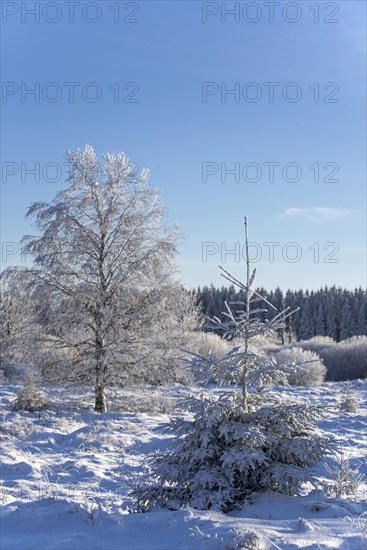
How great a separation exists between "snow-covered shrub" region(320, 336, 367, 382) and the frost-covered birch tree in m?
19.3

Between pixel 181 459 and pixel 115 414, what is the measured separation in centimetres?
903

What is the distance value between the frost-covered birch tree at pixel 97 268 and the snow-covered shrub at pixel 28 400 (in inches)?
47.4

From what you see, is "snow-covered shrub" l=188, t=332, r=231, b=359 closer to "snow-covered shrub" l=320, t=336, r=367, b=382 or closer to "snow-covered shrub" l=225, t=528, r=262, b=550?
"snow-covered shrub" l=225, t=528, r=262, b=550

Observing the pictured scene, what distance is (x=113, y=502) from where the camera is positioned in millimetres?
7117

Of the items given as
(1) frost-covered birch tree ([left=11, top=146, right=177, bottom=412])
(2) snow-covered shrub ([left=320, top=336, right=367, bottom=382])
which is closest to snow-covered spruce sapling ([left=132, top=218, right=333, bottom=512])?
(1) frost-covered birch tree ([left=11, top=146, right=177, bottom=412])

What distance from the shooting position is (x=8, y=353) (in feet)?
52.3

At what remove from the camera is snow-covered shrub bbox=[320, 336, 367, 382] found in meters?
31.6

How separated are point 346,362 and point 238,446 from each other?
2821cm

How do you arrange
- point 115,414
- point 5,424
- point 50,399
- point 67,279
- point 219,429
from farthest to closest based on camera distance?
point 50,399, point 67,279, point 115,414, point 5,424, point 219,429

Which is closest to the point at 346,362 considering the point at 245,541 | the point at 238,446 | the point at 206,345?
the point at 206,345

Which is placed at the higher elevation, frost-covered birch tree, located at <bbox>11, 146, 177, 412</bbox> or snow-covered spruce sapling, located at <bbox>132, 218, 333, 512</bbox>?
frost-covered birch tree, located at <bbox>11, 146, 177, 412</bbox>

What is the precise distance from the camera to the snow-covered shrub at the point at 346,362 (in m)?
31.6

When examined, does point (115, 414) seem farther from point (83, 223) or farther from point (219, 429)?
point (219, 429)

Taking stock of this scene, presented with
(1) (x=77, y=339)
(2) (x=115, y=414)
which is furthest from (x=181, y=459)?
(1) (x=77, y=339)
